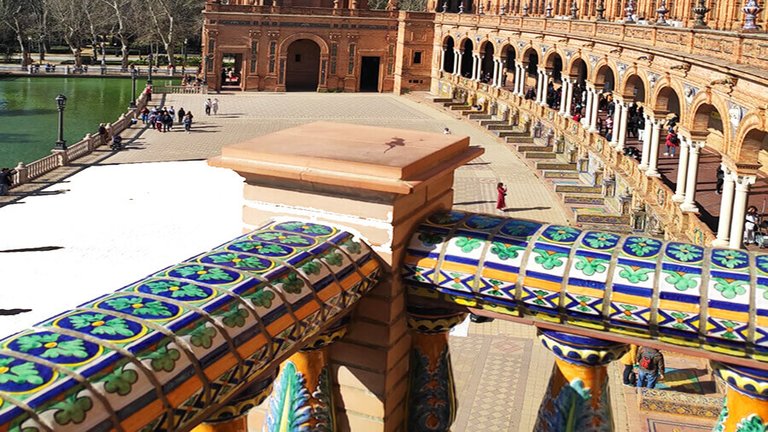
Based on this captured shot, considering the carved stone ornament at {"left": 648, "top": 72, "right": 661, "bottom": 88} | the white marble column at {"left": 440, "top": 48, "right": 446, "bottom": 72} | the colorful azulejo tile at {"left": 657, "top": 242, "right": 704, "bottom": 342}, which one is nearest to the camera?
the colorful azulejo tile at {"left": 657, "top": 242, "right": 704, "bottom": 342}

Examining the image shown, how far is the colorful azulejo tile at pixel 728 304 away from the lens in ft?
12.6

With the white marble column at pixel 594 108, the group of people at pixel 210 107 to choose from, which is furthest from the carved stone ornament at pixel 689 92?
the group of people at pixel 210 107

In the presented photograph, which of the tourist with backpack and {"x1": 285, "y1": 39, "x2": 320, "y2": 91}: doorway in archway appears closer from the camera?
the tourist with backpack

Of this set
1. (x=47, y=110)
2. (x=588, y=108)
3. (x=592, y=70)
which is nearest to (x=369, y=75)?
(x=47, y=110)

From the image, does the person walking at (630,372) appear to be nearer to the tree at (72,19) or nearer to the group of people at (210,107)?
the group of people at (210,107)

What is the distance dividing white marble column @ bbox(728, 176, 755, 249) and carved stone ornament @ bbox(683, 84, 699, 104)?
339 cm

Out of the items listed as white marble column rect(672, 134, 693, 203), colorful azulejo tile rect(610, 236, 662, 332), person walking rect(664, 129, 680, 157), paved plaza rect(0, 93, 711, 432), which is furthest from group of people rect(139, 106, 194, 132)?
colorful azulejo tile rect(610, 236, 662, 332)

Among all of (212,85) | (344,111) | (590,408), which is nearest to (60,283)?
(590,408)

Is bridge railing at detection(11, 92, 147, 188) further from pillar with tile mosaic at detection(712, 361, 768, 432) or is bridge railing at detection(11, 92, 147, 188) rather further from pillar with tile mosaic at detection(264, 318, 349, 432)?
pillar with tile mosaic at detection(712, 361, 768, 432)

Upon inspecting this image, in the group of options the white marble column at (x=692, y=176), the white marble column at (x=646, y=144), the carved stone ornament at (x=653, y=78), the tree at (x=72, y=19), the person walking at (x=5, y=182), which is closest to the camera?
the white marble column at (x=692, y=176)

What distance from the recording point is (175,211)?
2720 cm

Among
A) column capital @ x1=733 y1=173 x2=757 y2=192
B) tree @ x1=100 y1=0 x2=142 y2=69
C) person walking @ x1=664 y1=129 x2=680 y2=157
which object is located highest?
tree @ x1=100 y1=0 x2=142 y2=69

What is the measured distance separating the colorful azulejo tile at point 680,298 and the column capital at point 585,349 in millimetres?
282

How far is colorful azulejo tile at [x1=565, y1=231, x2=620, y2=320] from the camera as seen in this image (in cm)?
409
